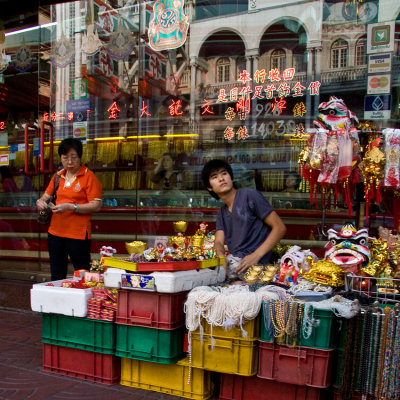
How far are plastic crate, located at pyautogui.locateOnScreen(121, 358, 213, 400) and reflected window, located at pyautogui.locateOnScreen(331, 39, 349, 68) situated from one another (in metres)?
5.81

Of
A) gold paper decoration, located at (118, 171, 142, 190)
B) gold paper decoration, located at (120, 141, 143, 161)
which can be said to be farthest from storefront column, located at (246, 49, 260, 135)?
gold paper decoration, located at (118, 171, 142, 190)

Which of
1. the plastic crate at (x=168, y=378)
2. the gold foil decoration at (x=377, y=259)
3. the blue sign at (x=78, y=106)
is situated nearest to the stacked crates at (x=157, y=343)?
the plastic crate at (x=168, y=378)

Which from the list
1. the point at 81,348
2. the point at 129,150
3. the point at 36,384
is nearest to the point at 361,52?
the point at 129,150

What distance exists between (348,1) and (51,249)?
19.2ft

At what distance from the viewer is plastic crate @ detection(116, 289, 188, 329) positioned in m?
2.73

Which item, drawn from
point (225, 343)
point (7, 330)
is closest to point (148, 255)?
point (225, 343)

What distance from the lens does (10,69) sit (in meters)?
7.07

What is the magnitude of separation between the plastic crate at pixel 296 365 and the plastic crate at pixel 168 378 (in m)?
0.45

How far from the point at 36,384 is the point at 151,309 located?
1.03 m

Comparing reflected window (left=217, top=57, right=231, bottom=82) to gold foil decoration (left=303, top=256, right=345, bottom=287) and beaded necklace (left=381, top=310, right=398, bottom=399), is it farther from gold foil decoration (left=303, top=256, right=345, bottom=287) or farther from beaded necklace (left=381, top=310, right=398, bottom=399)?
beaded necklace (left=381, top=310, right=398, bottom=399)

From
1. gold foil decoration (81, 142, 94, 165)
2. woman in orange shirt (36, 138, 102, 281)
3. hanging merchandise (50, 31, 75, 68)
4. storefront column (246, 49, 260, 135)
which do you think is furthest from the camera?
storefront column (246, 49, 260, 135)

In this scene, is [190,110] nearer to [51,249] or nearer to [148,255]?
[51,249]

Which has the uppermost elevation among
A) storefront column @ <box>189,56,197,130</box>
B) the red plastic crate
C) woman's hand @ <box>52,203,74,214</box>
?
storefront column @ <box>189,56,197,130</box>

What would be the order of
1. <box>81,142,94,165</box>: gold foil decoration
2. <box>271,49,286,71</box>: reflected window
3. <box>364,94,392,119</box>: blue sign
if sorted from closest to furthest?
<box>364,94,392,119</box>: blue sign, <box>271,49,286,71</box>: reflected window, <box>81,142,94,165</box>: gold foil decoration
